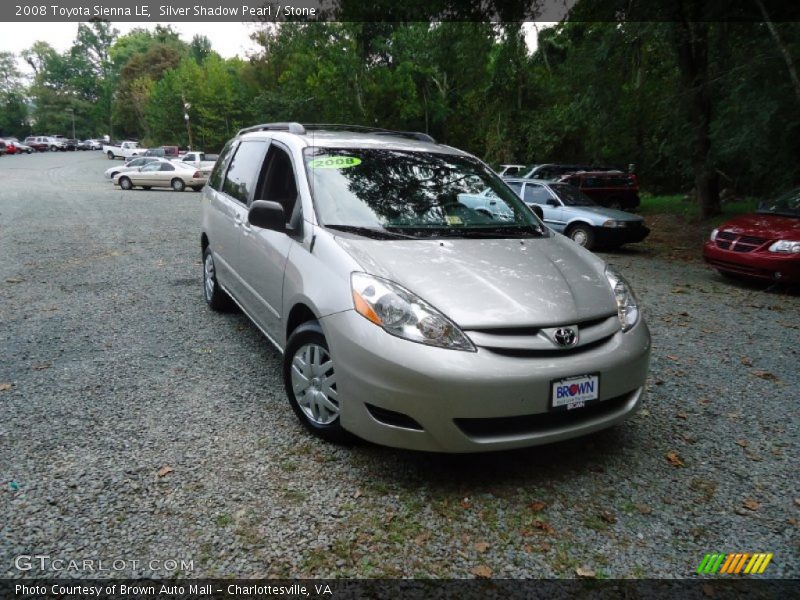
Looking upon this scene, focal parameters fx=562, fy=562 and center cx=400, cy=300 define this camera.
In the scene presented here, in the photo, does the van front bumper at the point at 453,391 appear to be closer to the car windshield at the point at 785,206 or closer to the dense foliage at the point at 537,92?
the car windshield at the point at 785,206

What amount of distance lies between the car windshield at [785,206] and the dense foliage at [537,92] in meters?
2.40

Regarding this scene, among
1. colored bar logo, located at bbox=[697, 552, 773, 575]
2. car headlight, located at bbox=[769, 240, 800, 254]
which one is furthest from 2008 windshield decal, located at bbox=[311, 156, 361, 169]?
car headlight, located at bbox=[769, 240, 800, 254]

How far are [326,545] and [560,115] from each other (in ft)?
93.4

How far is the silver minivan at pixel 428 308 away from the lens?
2719mm

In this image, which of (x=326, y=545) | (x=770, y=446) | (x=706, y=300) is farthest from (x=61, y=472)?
(x=706, y=300)

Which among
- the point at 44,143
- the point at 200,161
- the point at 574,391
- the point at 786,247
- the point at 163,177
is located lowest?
the point at 574,391

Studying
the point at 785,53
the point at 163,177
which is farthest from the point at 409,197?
the point at 163,177

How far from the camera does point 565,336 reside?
2852 mm

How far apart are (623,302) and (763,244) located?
19.6 ft

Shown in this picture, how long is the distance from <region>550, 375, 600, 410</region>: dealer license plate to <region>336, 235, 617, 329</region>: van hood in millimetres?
300

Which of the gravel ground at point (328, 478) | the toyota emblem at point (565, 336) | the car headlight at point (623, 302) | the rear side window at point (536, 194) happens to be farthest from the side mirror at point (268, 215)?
the rear side window at point (536, 194)

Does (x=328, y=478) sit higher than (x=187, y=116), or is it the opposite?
(x=187, y=116)

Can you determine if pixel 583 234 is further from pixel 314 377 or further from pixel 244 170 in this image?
pixel 314 377

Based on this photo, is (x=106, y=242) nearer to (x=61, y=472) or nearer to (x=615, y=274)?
(x=61, y=472)
